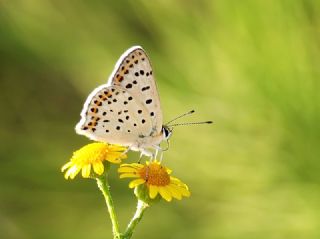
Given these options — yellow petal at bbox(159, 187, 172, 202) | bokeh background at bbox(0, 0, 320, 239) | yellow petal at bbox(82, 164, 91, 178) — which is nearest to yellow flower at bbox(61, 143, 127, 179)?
yellow petal at bbox(82, 164, 91, 178)

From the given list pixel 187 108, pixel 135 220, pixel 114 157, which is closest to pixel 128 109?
pixel 114 157

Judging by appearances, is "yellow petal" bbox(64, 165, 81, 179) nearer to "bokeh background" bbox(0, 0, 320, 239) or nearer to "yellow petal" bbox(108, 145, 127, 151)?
"yellow petal" bbox(108, 145, 127, 151)

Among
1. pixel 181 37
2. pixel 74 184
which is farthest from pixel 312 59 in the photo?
pixel 74 184

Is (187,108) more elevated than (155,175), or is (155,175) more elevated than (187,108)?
(187,108)

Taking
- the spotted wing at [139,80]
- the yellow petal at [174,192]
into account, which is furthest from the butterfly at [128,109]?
the yellow petal at [174,192]

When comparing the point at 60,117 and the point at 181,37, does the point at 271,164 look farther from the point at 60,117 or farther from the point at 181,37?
the point at 60,117

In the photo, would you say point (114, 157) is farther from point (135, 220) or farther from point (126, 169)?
point (135, 220)
